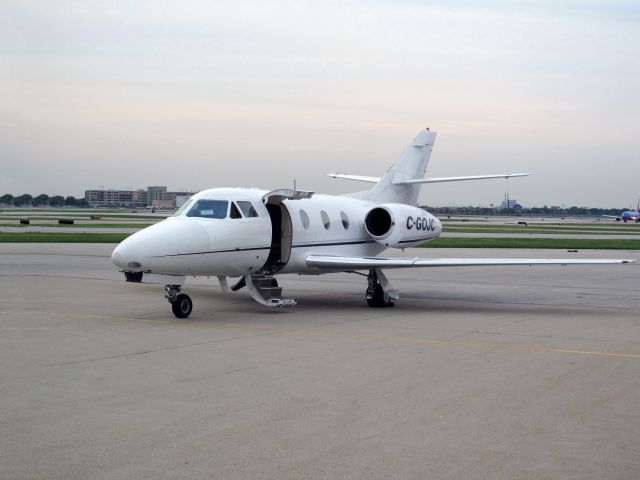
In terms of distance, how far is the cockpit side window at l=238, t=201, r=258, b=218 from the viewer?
58.4 feet

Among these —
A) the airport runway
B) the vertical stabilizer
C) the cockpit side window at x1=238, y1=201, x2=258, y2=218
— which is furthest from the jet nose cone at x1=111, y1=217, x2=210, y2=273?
the vertical stabilizer

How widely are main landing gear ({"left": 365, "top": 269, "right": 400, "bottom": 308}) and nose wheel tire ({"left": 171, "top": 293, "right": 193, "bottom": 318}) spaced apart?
4763 millimetres

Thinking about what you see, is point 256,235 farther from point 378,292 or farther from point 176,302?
point 378,292

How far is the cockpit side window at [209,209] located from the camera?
17.2 metres

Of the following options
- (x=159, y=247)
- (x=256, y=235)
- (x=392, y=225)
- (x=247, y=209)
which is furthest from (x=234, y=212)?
(x=392, y=225)

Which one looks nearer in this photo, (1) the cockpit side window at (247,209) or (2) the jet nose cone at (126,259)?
(2) the jet nose cone at (126,259)

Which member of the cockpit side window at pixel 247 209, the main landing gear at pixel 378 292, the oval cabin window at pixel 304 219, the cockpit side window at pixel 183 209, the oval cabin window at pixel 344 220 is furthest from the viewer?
the oval cabin window at pixel 344 220

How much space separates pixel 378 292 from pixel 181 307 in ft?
16.9

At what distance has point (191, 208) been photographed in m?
17.4

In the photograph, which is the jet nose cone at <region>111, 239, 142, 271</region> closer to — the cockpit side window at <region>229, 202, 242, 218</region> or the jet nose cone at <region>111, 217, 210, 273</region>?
the jet nose cone at <region>111, 217, 210, 273</region>

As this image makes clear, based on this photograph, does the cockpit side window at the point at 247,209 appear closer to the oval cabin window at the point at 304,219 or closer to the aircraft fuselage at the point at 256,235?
the aircraft fuselage at the point at 256,235

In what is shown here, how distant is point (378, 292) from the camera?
19344 millimetres

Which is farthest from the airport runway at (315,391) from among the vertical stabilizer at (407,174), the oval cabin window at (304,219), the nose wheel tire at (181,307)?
the vertical stabilizer at (407,174)

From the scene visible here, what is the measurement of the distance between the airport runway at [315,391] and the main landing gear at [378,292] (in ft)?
2.02
